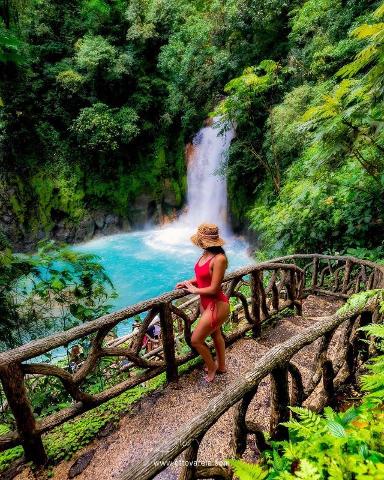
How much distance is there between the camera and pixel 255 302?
14.4 feet

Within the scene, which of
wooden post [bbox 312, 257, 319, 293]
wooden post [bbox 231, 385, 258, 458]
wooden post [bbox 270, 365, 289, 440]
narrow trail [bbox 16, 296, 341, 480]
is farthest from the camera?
wooden post [bbox 312, 257, 319, 293]

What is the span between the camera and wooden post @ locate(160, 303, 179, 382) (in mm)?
3236

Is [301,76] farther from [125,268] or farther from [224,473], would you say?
[224,473]

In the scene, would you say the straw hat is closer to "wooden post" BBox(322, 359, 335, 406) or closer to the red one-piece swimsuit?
the red one-piece swimsuit

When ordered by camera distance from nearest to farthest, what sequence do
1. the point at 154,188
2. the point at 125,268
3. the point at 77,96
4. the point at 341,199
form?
the point at 341,199 < the point at 125,268 < the point at 77,96 < the point at 154,188

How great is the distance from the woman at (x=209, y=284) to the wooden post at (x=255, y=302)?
1147mm

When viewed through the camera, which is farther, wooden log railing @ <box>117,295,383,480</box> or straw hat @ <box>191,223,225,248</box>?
straw hat @ <box>191,223,225,248</box>

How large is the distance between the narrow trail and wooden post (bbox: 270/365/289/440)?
0.91 feet

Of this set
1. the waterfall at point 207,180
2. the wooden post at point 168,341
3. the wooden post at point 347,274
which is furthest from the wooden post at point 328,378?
the waterfall at point 207,180

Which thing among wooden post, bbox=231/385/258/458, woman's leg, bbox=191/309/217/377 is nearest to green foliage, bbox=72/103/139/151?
woman's leg, bbox=191/309/217/377

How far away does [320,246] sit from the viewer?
847 centimetres

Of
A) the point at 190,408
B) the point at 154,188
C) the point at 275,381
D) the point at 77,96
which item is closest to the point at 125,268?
the point at 154,188

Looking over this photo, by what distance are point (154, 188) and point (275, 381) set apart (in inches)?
764

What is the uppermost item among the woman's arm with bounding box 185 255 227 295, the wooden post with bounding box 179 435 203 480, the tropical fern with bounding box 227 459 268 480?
the woman's arm with bounding box 185 255 227 295
